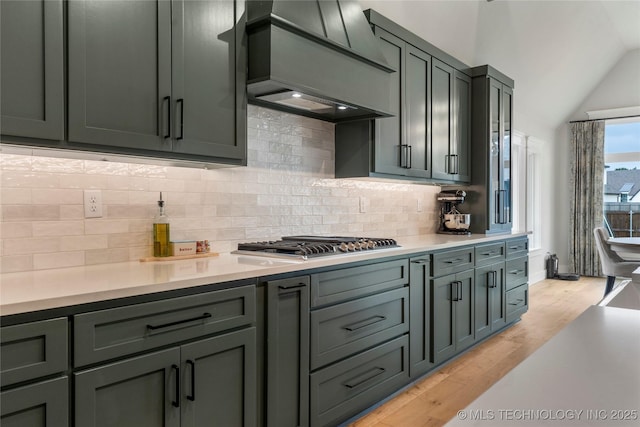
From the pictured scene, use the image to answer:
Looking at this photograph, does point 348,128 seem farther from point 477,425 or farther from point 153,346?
point 477,425

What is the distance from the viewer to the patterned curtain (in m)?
7.29

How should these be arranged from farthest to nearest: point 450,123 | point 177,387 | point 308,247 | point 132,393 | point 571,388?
point 450,123, point 308,247, point 177,387, point 132,393, point 571,388

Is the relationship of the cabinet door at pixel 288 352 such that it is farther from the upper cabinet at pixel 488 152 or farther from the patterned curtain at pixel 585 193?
the patterned curtain at pixel 585 193

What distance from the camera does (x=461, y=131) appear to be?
419cm

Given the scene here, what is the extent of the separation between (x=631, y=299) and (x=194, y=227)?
1.90 meters

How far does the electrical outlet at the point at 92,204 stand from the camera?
76.9 inches

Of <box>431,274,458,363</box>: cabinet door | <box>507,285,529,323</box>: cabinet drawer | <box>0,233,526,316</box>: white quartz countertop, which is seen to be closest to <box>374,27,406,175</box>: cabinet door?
<box>431,274,458,363</box>: cabinet door

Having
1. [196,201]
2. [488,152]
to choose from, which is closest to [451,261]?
[488,152]

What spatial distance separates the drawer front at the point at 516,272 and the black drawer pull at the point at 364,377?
2166mm

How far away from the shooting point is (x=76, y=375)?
4.40ft

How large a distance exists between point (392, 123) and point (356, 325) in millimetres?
1539

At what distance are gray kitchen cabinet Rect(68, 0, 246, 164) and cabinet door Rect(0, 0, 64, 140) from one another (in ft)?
0.16

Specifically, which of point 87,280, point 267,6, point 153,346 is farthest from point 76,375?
point 267,6

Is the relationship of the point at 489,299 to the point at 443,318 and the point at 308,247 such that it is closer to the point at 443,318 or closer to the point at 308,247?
the point at 443,318
